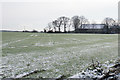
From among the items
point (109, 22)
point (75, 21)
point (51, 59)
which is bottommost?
point (51, 59)

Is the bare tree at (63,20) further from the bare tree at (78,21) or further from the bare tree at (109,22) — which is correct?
the bare tree at (109,22)

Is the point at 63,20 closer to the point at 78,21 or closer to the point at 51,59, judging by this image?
the point at 78,21

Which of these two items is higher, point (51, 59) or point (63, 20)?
point (63, 20)

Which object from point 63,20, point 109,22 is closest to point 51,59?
point 63,20

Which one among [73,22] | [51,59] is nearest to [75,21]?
[73,22]

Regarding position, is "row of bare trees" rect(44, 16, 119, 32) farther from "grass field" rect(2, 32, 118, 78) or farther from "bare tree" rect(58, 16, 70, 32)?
"grass field" rect(2, 32, 118, 78)

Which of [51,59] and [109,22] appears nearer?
[51,59]

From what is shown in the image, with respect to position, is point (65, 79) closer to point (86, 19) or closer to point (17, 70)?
point (17, 70)

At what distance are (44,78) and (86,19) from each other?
84545 mm

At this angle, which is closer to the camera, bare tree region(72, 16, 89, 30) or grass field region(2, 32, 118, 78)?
grass field region(2, 32, 118, 78)

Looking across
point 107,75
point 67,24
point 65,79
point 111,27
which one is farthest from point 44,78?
point 111,27

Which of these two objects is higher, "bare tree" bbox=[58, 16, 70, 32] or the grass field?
"bare tree" bbox=[58, 16, 70, 32]

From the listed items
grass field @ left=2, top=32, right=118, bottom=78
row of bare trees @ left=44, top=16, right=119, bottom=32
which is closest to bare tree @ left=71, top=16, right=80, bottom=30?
row of bare trees @ left=44, top=16, right=119, bottom=32

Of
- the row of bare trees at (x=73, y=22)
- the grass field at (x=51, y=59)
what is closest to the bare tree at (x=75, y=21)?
the row of bare trees at (x=73, y=22)
